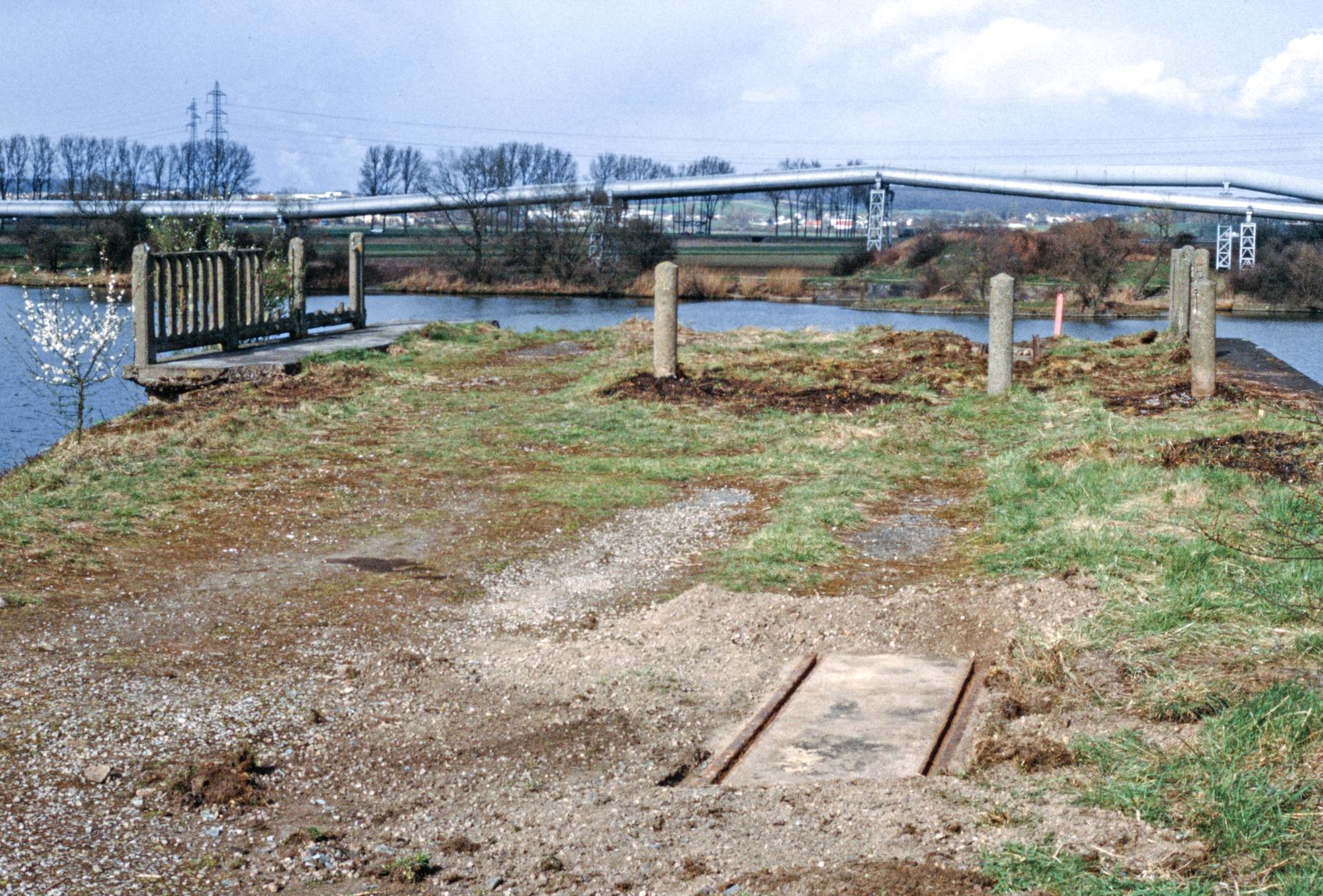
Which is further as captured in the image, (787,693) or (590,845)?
(787,693)

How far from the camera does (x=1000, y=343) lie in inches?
620

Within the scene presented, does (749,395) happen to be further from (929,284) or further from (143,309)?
(929,284)

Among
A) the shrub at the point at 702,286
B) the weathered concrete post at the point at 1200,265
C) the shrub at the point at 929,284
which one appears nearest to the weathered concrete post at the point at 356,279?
the weathered concrete post at the point at 1200,265

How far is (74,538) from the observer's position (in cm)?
782

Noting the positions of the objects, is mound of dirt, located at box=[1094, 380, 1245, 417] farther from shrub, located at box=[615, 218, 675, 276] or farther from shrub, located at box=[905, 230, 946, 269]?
shrub, located at box=[905, 230, 946, 269]

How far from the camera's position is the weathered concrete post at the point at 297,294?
20141mm

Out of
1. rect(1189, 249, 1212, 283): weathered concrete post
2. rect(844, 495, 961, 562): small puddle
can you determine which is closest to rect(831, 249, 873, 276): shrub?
rect(1189, 249, 1212, 283): weathered concrete post

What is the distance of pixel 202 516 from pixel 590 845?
18.0ft

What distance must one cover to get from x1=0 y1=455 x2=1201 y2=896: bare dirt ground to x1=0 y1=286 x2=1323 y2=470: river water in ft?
29.2

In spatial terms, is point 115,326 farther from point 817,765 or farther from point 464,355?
point 817,765

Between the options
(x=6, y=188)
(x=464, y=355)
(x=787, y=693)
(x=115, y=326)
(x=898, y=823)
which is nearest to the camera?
(x=898, y=823)

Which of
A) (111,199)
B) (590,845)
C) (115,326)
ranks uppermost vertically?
(111,199)

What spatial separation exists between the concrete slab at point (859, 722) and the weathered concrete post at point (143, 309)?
1200 centimetres

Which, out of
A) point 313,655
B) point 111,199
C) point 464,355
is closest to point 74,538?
point 313,655
